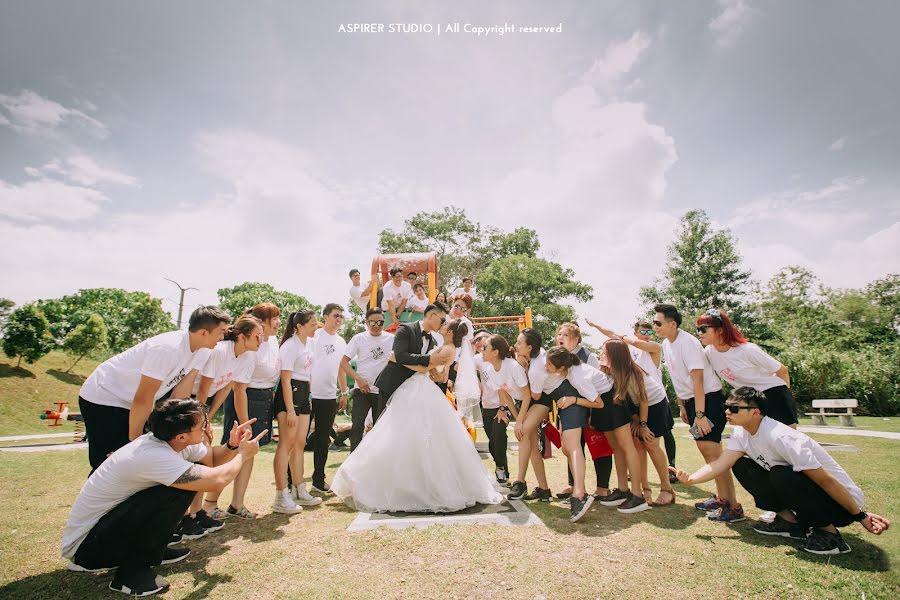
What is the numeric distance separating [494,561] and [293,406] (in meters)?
2.95

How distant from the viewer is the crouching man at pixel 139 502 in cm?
305

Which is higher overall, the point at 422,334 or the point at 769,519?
the point at 422,334

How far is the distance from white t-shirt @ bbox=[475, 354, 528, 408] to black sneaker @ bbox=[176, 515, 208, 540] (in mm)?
3531

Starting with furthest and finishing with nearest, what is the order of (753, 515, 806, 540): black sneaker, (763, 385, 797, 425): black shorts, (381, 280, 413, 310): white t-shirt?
(381, 280, 413, 310): white t-shirt → (763, 385, 797, 425): black shorts → (753, 515, 806, 540): black sneaker

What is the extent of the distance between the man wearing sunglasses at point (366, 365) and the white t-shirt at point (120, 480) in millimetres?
3331

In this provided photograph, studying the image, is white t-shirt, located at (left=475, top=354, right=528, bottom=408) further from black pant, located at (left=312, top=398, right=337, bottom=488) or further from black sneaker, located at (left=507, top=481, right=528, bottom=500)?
black pant, located at (left=312, top=398, right=337, bottom=488)

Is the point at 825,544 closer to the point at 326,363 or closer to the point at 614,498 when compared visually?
the point at 614,498

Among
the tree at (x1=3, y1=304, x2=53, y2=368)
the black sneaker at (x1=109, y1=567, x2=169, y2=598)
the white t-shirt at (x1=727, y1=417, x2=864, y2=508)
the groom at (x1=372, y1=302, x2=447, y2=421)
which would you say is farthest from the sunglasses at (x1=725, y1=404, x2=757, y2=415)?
the tree at (x1=3, y1=304, x2=53, y2=368)

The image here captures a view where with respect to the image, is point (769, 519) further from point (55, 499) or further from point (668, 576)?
point (55, 499)

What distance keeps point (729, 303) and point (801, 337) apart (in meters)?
7.12

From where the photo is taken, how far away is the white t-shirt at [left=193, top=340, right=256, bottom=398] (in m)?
4.25

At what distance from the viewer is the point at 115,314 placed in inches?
1887

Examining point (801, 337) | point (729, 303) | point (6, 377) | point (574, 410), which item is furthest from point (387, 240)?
point (574, 410)

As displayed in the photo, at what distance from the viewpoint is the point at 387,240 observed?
136ft
